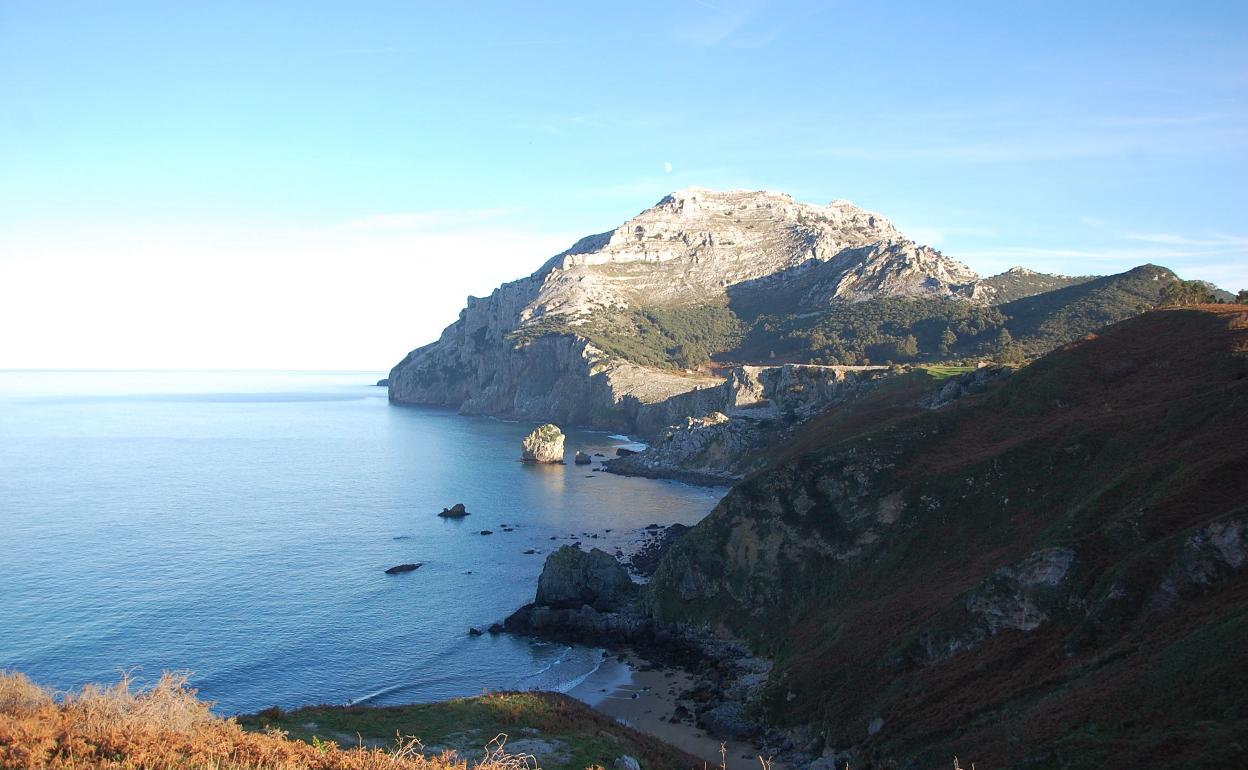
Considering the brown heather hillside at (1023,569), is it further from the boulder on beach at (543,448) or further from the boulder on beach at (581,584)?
the boulder on beach at (543,448)

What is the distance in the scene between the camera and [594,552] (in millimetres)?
59281

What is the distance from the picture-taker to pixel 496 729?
2988 centimetres

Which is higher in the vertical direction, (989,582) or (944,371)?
(944,371)

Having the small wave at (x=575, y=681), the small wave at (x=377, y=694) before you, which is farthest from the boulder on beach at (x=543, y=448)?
the small wave at (x=377, y=694)

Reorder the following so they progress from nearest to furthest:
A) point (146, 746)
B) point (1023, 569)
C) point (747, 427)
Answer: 1. point (146, 746)
2. point (1023, 569)
3. point (747, 427)

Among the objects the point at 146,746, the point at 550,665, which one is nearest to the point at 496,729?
the point at 146,746

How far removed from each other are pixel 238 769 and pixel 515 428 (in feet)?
563

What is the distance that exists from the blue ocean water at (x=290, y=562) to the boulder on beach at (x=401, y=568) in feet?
4.43

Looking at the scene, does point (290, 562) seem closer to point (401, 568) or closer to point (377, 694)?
point (401, 568)

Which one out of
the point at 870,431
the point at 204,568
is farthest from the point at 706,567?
Result: the point at 204,568

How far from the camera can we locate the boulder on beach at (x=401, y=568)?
6719 cm

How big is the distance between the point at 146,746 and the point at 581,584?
44.1m

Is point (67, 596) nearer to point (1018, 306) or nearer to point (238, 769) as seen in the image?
point (238, 769)

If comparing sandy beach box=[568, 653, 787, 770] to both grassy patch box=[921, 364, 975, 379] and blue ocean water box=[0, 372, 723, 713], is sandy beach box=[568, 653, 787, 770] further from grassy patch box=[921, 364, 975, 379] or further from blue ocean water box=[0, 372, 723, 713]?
grassy patch box=[921, 364, 975, 379]
